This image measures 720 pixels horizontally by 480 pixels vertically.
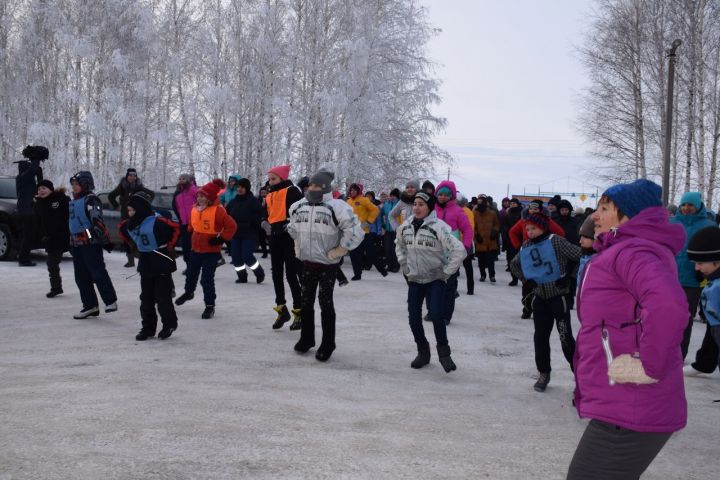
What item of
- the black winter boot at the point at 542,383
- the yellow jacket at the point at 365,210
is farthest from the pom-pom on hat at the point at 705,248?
the yellow jacket at the point at 365,210

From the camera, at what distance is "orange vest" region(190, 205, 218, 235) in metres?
9.80

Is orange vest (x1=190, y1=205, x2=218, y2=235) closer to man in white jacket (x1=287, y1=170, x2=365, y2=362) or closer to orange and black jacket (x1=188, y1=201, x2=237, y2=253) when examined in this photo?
orange and black jacket (x1=188, y1=201, x2=237, y2=253)

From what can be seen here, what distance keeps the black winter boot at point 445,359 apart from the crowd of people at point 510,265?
11 millimetres

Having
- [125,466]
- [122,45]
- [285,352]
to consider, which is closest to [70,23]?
[122,45]

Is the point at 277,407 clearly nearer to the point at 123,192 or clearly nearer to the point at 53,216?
the point at 53,216

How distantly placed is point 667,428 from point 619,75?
1217 inches

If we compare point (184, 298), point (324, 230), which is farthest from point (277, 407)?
point (184, 298)

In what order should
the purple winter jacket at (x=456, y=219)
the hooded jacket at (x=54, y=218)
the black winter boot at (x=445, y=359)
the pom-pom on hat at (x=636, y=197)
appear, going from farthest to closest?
the hooded jacket at (x=54, y=218) < the purple winter jacket at (x=456, y=219) < the black winter boot at (x=445, y=359) < the pom-pom on hat at (x=636, y=197)

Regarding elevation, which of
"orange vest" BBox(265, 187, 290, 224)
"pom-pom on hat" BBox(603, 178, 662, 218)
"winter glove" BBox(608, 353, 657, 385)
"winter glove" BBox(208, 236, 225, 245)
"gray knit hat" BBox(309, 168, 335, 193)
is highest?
"gray knit hat" BBox(309, 168, 335, 193)

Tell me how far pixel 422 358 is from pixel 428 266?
902 mm

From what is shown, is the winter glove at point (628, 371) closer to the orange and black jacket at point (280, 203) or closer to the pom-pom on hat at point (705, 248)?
the pom-pom on hat at point (705, 248)

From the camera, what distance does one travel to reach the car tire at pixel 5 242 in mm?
15750

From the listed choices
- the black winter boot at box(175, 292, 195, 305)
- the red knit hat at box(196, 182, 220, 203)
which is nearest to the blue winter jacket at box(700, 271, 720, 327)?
the red knit hat at box(196, 182, 220, 203)

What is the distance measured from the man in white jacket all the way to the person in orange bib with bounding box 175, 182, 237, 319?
258 cm
